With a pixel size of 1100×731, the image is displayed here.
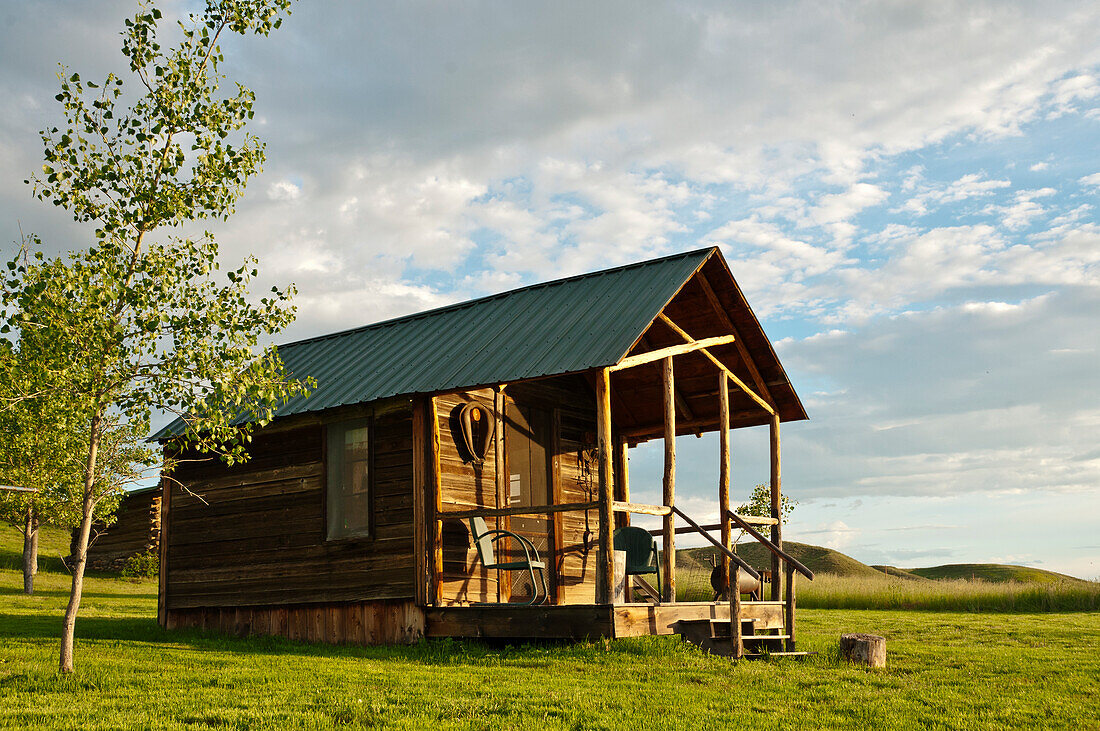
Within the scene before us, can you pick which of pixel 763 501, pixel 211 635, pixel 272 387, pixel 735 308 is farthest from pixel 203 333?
pixel 763 501

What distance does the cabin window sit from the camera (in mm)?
13742

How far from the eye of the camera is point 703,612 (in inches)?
499

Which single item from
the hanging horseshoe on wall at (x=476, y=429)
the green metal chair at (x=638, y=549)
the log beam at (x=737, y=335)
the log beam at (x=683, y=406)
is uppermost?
the log beam at (x=737, y=335)

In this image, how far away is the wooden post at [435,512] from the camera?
12867 mm

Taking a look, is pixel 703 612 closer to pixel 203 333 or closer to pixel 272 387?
pixel 272 387

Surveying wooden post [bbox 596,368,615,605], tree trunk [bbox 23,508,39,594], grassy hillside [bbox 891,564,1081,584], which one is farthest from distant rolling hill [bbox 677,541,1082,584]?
wooden post [bbox 596,368,615,605]

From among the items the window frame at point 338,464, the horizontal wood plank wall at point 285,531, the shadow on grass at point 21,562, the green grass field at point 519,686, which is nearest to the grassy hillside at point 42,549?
the shadow on grass at point 21,562

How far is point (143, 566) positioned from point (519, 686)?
20.5 m

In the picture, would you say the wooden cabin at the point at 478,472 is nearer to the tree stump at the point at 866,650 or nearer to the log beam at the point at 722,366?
the log beam at the point at 722,366

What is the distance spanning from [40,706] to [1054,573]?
155 ft

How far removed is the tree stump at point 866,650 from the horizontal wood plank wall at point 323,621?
5.19m

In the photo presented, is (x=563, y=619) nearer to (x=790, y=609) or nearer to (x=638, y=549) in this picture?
(x=638, y=549)

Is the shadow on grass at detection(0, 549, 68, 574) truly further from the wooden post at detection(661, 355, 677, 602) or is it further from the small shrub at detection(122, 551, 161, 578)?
the wooden post at detection(661, 355, 677, 602)

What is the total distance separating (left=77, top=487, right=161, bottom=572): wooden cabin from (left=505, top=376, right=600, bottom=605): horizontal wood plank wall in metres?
19.3
